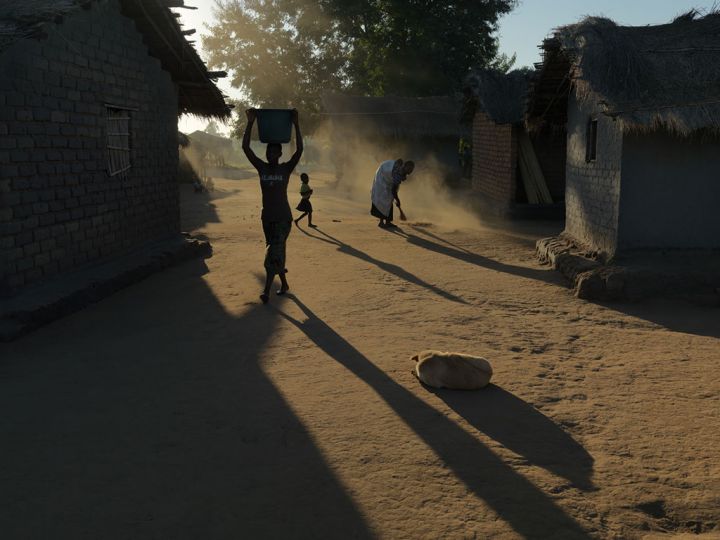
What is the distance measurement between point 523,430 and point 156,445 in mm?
2141

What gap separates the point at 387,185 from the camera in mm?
13492

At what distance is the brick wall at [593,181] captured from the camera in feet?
27.9

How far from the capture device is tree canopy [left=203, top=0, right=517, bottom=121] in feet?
105

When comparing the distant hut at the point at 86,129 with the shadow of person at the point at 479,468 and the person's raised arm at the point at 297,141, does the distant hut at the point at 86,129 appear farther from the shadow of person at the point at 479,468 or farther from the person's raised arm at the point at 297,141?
the shadow of person at the point at 479,468

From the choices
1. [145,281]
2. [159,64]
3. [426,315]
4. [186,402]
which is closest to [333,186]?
[159,64]

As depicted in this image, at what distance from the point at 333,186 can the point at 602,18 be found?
1838 centimetres

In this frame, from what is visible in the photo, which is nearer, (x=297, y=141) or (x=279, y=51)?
(x=297, y=141)

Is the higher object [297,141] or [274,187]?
[297,141]

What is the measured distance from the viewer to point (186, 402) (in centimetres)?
443

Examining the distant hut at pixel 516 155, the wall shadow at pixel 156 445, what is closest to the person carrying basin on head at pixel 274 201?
the wall shadow at pixel 156 445

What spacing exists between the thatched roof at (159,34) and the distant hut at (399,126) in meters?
13.1

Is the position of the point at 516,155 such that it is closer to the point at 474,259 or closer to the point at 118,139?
the point at 474,259

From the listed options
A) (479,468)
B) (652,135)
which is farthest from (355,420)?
(652,135)

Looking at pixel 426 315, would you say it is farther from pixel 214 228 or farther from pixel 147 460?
pixel 214 228
